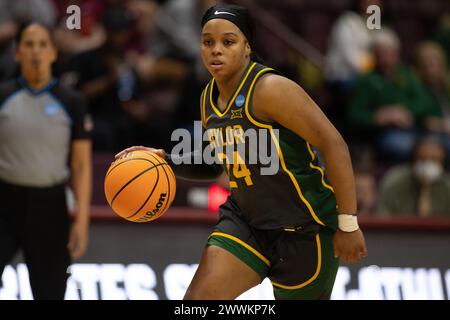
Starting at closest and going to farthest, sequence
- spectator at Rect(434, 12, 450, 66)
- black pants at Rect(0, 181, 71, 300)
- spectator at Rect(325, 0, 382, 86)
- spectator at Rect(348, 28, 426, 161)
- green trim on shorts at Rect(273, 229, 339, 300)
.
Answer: green trim on shorts at Rect(273, 229, 339, 300) < black pants at Rect(0, 181, 71, 300) < spectator at Rect(348, 28, 426, 161) < spectator at Rect(325, 0, 382, 86) < spectator at Rect(434, 12, 450, 66)

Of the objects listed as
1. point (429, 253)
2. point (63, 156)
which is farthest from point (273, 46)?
point (63, 156)

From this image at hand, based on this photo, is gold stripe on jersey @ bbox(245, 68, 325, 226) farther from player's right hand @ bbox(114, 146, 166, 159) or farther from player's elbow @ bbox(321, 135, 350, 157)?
player's right hand @ bbox(114, 146, 166, 159)

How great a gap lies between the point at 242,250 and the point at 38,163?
1.68 meters

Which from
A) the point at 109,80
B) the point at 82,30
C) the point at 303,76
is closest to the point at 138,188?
the point at 109,80

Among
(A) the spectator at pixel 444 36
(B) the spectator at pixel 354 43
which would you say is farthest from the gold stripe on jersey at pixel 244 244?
(A) the spectator at pixel 444 36

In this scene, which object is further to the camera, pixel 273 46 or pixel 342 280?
pixel 273 46

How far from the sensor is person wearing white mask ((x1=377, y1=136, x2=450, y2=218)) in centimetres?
803

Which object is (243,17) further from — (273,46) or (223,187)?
(273,46)

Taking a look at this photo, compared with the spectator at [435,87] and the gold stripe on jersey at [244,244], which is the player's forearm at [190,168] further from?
the spectator at [435,87]

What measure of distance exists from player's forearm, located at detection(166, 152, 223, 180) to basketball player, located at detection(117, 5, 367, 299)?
0.86ft

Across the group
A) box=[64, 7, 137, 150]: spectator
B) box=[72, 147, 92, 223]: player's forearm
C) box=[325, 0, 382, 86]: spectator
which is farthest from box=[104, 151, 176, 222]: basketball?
box=[325, 0, 382, 86]: spectator

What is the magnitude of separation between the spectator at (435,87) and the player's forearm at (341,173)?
5.16 m

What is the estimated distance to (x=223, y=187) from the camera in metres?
7.82
